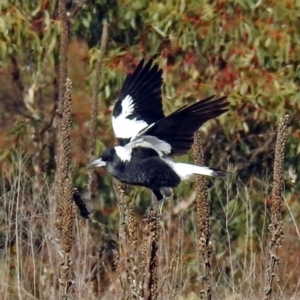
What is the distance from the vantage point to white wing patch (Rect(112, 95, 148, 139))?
4379 mm

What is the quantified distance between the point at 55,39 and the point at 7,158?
0.83m

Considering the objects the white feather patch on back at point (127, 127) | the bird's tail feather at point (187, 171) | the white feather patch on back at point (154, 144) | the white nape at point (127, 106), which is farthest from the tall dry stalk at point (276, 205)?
the white nape at point (127, 106)

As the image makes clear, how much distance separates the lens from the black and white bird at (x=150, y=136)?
3.77 m

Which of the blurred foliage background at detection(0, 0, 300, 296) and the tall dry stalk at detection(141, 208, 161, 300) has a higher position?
the blurred foliage background at detection(0, 0, 300, 296)

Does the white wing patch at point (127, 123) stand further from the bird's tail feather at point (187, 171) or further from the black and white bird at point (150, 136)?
the bird's tail feather at point (187, 171)

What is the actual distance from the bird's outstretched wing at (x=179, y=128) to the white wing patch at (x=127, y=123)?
22 centimetres

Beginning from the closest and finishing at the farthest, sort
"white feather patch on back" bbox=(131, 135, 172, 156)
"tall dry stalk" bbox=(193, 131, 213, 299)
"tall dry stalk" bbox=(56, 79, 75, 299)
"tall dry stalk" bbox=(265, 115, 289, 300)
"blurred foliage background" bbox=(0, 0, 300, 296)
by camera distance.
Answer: "tall dry stalk" bbox=(56, 79, 75, 299) < "tall dry stalk" bbox=(265, 115, 289, 300) < "tall dry stalk" bbox=(193, 131, 213, 299) < "white feather patch on back" bbox=(131, 135, 172, 156) < "blurred foliage background" bbox=(0, 0, 300, 296)

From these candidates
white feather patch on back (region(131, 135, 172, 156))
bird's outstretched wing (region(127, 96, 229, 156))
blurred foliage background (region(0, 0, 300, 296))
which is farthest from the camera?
blurred foliage background (region(0, 0, 300, 296))

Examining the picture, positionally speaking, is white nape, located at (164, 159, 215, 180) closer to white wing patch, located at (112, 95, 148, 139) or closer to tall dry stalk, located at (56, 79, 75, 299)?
white wing patch, located at (112, 95, 148, 139)

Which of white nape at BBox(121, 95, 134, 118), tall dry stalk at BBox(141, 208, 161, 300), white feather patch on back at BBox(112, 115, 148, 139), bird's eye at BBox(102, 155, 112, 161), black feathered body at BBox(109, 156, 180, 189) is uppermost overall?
white nape at BBox(121, 95, 134, 118)

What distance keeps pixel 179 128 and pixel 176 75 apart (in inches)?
113

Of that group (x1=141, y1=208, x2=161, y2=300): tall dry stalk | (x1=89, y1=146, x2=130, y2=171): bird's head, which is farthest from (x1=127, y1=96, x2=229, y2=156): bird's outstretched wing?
(x1=141, y1=208, x2=161, y2=300): tall dry stalk

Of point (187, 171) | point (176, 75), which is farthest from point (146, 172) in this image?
point (176, 75)

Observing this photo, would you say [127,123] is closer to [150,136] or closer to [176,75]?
[150,136]
